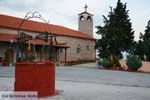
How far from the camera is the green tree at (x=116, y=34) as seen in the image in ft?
135

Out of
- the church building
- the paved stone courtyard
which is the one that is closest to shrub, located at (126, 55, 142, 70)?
the church building

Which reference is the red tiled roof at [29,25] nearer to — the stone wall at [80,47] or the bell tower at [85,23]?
the stone wall at [80,47]

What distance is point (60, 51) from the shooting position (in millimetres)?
43375

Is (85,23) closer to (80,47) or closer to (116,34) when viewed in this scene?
(80,47)

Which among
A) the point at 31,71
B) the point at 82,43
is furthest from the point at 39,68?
the point at 82,43

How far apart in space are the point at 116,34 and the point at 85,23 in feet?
40.9

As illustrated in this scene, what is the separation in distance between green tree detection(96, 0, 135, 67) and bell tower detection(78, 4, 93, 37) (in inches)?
331

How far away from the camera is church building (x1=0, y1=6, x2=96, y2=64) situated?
3497 centimetres

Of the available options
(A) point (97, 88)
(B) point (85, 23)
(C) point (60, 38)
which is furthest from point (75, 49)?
(A) point (97, 88)

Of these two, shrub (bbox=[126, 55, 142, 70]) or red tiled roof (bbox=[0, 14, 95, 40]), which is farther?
red tiled roof (bbox=[0, 14, 95, 40])

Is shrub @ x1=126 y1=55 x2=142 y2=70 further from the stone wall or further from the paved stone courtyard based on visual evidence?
the stone wall

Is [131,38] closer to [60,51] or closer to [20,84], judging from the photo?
[60,51]

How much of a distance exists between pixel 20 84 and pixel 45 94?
1.05 m

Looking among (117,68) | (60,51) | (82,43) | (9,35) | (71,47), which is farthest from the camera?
(82,43)
